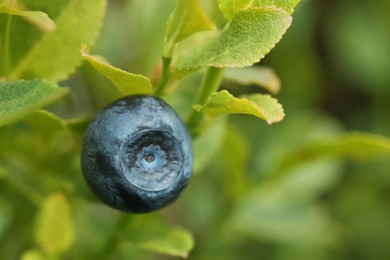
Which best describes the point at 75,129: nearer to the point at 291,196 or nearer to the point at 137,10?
the point at 137,10

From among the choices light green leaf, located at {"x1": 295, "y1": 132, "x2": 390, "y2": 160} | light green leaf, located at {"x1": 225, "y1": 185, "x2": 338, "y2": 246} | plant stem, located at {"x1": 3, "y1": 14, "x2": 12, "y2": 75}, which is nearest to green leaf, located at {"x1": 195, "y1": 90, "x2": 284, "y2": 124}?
plant stem, located at {"x1": 3, "y1": 14, "x2": 12, "y2": 75}

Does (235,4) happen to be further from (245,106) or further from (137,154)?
(137,154)

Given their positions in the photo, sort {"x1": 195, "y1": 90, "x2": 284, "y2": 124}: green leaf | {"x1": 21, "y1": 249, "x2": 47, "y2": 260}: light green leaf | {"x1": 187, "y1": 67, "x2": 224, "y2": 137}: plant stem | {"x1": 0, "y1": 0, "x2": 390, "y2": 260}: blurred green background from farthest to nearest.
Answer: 1. {"x1": 0, "y1": 0, "x2": 390, "y2": 260}: blurred green background
2. {"x1": 21, "y1": 249, "x2": 47, "y2": 260}: light green leaf
3. {"x1": 187, "y1": 67, "x2": 224, "y2": 137}: plant stem
4. {"x1": 195, "y1": 90, "x2": 284, "y2": 124}: green leaf

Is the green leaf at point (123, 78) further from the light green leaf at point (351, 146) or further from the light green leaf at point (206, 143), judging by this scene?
the light green leaf at point (351, 146)

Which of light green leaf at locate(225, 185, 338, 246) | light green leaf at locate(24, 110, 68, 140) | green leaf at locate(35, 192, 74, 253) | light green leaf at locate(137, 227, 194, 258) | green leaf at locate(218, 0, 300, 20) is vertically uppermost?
green leaf at locate(218, 0, 300, 20)

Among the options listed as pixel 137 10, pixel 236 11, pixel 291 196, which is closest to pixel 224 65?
pixel 236 11

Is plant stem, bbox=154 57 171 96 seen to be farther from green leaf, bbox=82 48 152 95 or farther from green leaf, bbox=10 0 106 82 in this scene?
green leaf, bbox=10 0 106 82

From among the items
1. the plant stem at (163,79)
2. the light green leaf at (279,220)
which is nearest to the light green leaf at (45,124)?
the plant stem at (163,79)
